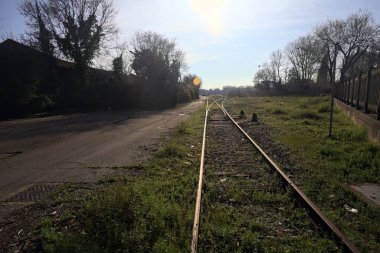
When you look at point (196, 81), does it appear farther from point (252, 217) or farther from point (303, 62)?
point (252, 217)

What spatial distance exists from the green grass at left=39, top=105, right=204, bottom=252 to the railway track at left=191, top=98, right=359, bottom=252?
30cm

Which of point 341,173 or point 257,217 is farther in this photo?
point 341,173

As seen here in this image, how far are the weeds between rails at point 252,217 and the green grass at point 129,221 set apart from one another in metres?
0.36

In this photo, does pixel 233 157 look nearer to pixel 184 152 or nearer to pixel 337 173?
pixel 184 152

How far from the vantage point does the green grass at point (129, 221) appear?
444 cm

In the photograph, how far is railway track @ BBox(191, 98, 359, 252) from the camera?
4434mm

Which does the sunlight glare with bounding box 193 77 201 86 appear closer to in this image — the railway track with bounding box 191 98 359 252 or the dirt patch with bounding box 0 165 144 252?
the railway track with bounding box 191 98 359 252

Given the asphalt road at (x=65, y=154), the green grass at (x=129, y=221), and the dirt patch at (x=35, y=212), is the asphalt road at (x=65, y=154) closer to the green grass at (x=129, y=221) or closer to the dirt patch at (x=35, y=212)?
the dirt patch at (x=35, y=212)

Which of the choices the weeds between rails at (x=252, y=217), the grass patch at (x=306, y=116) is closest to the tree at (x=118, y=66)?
the grass patch at (x=306, y=116)

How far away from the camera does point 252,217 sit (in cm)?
544

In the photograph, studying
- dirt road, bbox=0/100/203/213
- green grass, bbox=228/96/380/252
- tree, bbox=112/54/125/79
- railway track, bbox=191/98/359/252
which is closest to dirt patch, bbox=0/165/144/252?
dirt road, bbox=0/100/203/213

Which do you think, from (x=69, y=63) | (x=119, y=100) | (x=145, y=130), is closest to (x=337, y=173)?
(x=145, y=130)

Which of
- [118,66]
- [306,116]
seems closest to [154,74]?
[118,66]

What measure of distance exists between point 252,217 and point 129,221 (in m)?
1.87
